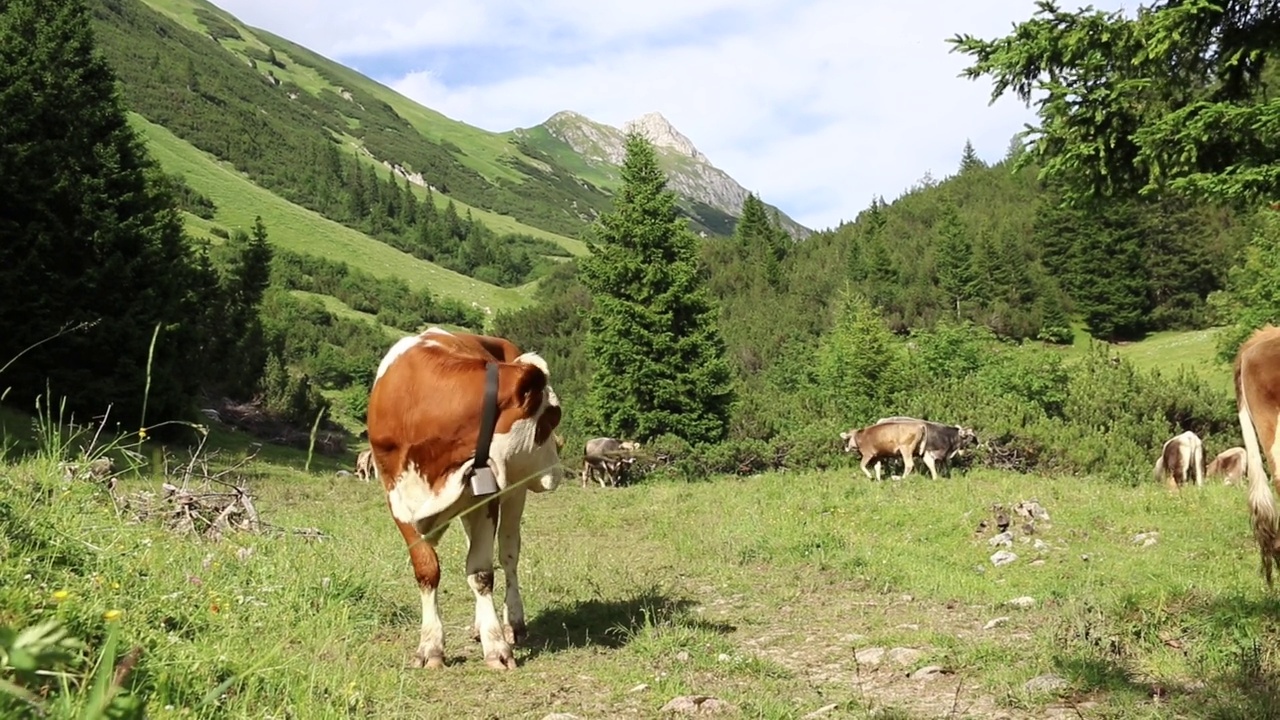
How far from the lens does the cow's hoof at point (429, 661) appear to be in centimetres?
497

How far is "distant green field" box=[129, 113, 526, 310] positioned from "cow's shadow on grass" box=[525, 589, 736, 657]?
313 ft

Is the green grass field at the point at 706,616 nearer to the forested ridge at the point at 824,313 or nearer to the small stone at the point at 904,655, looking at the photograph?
the small stone at the point at 904,655

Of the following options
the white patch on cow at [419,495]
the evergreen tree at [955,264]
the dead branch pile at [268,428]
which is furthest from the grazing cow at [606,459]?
the evergreen tree at [955,264]

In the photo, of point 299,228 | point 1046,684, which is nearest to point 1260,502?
point 1046,684

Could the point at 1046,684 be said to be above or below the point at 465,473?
below

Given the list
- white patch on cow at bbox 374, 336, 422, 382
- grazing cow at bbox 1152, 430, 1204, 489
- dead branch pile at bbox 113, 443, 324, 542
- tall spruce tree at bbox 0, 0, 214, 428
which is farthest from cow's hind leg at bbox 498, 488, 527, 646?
tall spruce tree at bbox 0, 0, 214, 428

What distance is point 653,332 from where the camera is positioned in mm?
27234

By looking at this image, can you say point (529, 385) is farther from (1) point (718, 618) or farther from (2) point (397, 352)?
(1) point (718, 618)

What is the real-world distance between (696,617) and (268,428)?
97.8ft

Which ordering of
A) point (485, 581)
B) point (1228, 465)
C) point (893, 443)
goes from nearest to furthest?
point (485, 581) < point (1228, 465) < point (893, 443)

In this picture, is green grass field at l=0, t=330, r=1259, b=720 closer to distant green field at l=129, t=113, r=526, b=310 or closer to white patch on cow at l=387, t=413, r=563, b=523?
white patch on cow at l=387, t=413, r=563, b=523

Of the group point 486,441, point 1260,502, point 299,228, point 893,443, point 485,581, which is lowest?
point 485,581

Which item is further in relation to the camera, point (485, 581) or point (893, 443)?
point (893, 443)

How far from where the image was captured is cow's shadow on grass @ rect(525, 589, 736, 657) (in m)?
5.88
